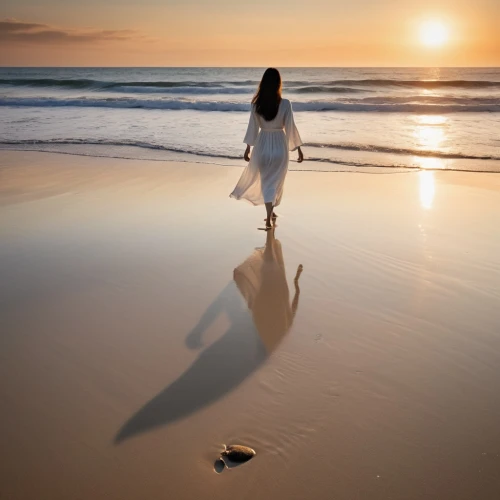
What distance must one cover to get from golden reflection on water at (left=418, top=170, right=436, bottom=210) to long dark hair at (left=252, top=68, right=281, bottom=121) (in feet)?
7.18

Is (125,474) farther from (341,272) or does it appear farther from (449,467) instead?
(341,272)

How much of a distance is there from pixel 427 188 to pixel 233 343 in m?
4.74

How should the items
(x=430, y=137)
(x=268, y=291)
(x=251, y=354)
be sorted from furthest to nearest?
1. (x=430, y=137)
2. (x=268, y=291)
3. (x=251, y=354)

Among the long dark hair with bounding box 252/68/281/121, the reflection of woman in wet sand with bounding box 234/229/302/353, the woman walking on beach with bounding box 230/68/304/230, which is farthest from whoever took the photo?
the woman walking on beach with bounding box 230/68/304/230

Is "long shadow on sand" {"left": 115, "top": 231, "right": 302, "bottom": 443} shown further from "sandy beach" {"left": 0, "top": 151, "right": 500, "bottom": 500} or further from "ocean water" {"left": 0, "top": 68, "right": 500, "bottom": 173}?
"ocean water" {"left": 0, "top": 68, "right": 500, "bottom": 173}

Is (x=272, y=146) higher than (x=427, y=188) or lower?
lower

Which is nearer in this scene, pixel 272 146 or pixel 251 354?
pixel 251 354

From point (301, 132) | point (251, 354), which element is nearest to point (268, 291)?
point (251, 354)

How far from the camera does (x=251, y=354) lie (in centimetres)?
293

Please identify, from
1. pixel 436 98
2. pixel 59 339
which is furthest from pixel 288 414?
pixel 436 98

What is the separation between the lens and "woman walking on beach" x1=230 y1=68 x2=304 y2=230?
18.0 feet

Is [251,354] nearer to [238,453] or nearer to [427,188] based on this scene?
[238,453]

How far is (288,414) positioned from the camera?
2.38 meters

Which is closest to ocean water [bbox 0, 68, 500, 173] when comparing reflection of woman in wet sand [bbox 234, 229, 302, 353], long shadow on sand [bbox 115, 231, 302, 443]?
reflection of woman in wet sand [bbox 234, 229, 302, 353]
